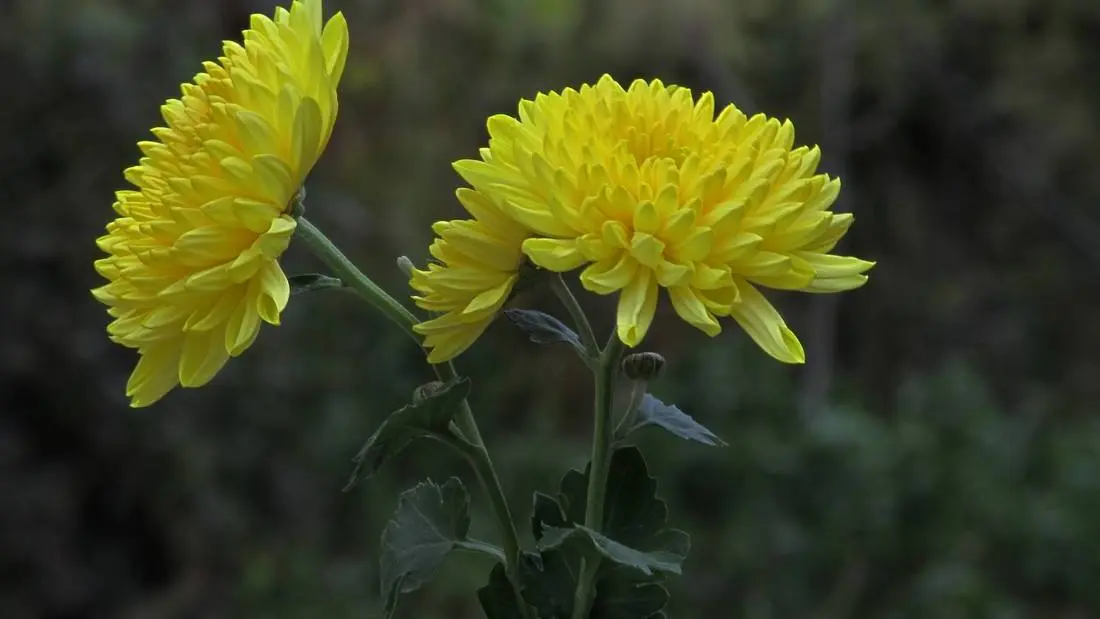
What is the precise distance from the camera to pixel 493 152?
0.47m

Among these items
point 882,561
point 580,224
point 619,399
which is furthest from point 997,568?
point 580,224

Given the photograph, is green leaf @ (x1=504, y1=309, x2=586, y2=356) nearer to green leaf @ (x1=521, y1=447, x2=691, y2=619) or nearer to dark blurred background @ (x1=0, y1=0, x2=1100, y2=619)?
green leaf @ (x1=521, y1=447, x2=691, y2=619)

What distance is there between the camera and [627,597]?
50 centimetres

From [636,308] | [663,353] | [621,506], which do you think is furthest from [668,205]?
[663,353]

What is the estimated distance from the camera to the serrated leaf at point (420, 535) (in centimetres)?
50

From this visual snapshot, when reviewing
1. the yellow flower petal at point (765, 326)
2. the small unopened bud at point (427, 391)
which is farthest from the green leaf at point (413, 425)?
the yellow flower petal at point (765, 326)

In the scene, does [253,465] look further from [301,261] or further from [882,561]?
[882,561]

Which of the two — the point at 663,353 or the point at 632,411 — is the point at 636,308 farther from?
the point at 663,353

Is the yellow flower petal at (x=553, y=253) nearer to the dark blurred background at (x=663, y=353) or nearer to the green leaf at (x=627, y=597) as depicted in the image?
the green leaf at (x=627, y=597)

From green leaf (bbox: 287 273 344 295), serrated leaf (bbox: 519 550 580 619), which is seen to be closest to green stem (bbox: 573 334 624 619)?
serrated leaf (bbox: 519 550 580 619)

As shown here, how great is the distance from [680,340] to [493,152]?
201 centimetres

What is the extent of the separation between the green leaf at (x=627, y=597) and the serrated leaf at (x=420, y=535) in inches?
2.7

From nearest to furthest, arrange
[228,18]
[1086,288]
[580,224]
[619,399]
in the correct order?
[580,224]
[619,399]
[228,18]
[1086,288]

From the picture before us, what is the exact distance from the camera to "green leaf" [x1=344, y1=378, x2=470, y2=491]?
46 cm
